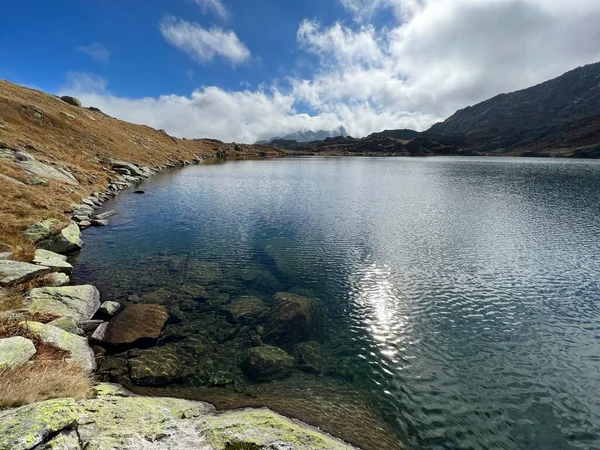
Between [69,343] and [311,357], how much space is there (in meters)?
12.6

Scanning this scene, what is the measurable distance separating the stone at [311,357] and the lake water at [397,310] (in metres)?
0.26

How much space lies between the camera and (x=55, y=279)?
23.3 m

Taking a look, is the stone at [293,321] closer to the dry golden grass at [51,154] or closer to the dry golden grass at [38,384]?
the dry golden grass at [38,384]

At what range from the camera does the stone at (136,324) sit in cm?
1883

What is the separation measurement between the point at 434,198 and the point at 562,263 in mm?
36488

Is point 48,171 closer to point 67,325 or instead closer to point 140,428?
point 67,325

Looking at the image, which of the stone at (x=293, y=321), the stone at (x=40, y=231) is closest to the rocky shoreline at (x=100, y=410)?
the stone at (x=293, y=321)

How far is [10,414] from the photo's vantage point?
8164mm


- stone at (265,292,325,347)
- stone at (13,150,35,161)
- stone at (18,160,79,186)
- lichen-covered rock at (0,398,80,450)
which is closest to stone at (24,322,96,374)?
lichen-covered rock at (0,398,80,450)

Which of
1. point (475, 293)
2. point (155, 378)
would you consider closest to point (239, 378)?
point (155, 378)

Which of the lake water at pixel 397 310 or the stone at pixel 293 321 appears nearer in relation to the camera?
the lake water at pixel 397 310

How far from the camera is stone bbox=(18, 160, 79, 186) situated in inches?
1943

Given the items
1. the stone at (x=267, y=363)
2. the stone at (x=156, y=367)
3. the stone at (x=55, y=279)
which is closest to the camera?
the stone at (x=156, y=367)

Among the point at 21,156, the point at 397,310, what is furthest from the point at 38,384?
the point at 21,156
